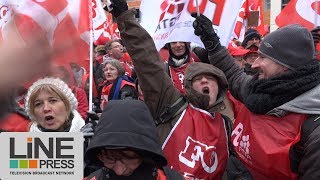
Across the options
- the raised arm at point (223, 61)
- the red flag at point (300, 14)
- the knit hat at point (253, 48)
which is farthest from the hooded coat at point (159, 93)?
the knit hat at point (253, 48)

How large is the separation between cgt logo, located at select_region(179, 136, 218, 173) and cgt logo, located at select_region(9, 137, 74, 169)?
2.49ft

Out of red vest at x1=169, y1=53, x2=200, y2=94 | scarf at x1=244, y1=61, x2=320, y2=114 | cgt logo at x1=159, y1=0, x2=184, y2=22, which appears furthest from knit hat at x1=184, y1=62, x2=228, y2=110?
red vest at x1=169, y1=53, x2=200, y2=94

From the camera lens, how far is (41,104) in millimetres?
3451

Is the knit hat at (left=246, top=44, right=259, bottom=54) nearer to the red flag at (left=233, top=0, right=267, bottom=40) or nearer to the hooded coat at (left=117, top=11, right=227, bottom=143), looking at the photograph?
the red flag at (left=233, top=0, right=267, bottom=40)

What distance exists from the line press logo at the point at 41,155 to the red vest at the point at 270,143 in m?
0.91

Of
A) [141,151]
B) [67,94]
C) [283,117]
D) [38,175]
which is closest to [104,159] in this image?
[141,151]

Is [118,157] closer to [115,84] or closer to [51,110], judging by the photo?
[51,110]

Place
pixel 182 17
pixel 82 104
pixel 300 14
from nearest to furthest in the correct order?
1. pixel 182 17
2. pixel 300 14
3. pixel 82 104

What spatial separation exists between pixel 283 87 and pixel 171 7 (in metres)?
2.01

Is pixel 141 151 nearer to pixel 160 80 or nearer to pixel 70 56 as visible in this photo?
pixel 70 56

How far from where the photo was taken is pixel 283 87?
268cm

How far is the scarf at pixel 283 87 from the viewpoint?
268 centimetres

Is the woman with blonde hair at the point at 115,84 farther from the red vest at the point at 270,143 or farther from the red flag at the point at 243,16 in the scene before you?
the red vest at the point at 270,143

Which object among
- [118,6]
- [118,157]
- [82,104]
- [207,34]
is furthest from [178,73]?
[118,157]
